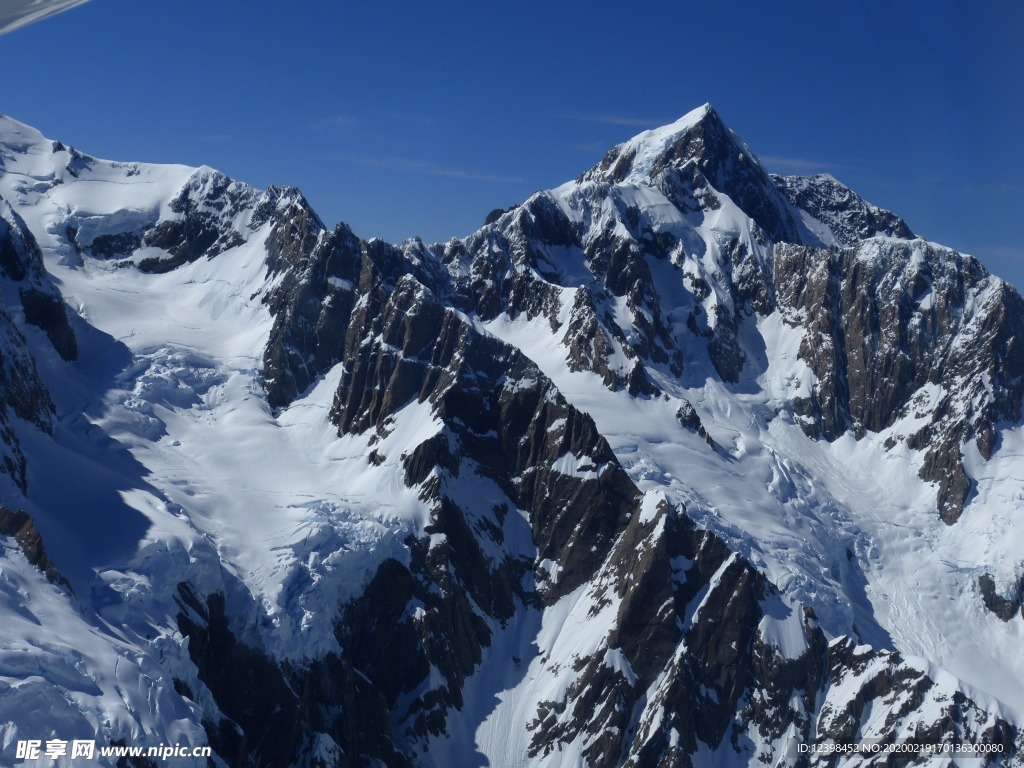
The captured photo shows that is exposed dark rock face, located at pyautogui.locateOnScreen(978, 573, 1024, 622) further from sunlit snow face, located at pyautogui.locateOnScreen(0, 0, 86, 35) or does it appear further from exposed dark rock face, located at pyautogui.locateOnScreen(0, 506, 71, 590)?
sunlit snow face, located at pyautogui.locateOnScreen(0, 0, 86, 35)

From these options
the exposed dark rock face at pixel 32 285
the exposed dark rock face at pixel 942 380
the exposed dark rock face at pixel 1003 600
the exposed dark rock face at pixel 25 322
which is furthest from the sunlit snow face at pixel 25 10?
the exposed dark rock face at pixel 942 380

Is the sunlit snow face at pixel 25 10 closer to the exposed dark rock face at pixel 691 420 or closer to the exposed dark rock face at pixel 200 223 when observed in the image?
the exposed dark rock face at pixel 691 420

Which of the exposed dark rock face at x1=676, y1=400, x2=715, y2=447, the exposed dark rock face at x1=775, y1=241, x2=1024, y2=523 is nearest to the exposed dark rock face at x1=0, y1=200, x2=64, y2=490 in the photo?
the exposed dark rock face at x1=676, y1=400, x2=715, y2=447

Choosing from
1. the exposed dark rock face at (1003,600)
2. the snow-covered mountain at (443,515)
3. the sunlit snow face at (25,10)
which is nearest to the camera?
the sunlit snow face at (25,10)

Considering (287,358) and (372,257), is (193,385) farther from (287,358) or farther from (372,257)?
(372,257)

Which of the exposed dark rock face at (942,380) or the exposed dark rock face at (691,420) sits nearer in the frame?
the exposed dark rock face at (691,420)

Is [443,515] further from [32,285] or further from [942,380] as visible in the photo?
[942,380]
